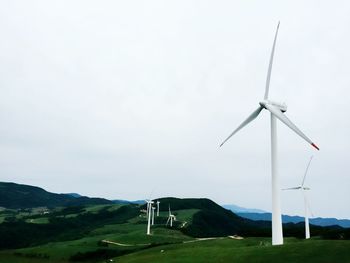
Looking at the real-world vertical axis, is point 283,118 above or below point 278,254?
above

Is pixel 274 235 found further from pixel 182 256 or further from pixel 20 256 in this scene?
pixel 20 256

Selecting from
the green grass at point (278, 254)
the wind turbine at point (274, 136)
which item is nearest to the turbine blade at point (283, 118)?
the wind turbine at point (274, 136)

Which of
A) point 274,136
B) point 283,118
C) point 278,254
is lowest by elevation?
point 278,254

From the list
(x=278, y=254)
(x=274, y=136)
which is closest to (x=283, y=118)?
Answer: (x=274, y=136)

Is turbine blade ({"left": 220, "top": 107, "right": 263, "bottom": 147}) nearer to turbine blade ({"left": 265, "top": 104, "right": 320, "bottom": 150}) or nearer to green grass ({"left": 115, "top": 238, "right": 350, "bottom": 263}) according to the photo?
turbine blade ({"left": 265, "top": 104, "right": 320, "bottom": 150})

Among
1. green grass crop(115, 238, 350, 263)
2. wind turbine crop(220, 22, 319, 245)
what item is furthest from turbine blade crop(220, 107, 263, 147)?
green grass crop(115, 238, 350, 263)

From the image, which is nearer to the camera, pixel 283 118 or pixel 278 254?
pixel 278 254

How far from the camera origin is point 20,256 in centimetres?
15362

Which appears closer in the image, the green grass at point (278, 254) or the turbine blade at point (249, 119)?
the green grass at point (278, 254)

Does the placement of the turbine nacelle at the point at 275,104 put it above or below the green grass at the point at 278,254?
above

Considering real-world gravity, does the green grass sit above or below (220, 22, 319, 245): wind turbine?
below

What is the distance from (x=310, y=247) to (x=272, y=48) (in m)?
38.7

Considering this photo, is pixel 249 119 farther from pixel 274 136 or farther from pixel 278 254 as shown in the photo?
pixel 278 254

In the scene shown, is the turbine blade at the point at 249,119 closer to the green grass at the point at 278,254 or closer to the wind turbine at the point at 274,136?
the wind turbine at the point at 274,136
